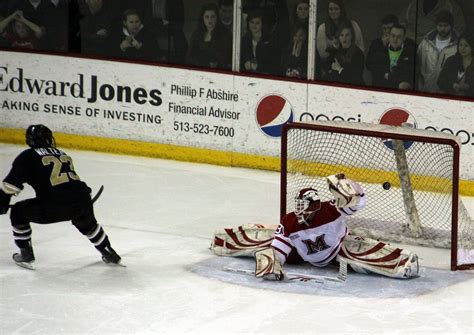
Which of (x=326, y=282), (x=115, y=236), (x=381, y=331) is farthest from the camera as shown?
(x=115, y=236)

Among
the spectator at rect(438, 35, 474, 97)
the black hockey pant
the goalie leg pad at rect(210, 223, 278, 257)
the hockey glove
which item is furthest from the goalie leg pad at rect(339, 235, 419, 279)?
the spectator at rect(438, 35, 474, 97)

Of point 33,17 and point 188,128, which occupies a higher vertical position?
point 33,17

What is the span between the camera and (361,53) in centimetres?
998

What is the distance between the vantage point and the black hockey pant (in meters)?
7.47

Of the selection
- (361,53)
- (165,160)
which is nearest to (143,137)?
(165,160)

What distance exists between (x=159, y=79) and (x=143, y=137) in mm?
487

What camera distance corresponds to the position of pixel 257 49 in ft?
33.8

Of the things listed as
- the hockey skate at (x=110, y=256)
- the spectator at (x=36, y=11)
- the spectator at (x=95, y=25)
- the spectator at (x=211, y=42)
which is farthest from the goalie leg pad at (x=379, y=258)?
the spectator at (x=36, y=11)

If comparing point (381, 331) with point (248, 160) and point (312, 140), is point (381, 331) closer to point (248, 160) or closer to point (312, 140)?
point (312, 140)

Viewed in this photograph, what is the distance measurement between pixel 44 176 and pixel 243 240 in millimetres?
1273

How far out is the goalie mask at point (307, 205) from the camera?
293 inches

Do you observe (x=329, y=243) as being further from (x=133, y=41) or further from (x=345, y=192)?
(x=133, y=41)

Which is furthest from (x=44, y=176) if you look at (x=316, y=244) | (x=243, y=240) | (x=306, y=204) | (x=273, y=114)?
(x=273, y=114)

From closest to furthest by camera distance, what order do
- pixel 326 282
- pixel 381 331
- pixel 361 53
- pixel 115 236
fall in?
pixel 381 331 → pixel 326 282 → pixel 115 236 → pixel 361 53
